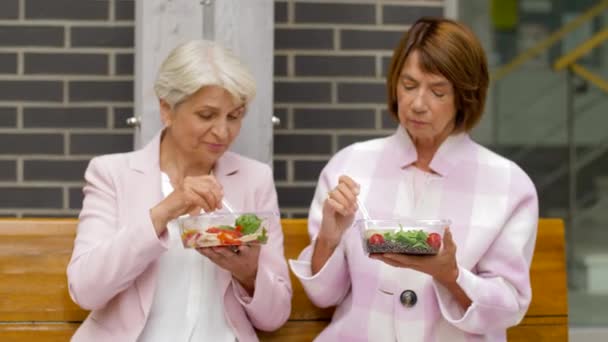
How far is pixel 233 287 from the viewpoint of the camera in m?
3.31

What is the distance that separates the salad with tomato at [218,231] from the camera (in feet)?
9.88

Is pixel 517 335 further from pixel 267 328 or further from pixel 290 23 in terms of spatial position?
pixel 290 23

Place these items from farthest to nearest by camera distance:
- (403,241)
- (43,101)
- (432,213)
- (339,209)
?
(43,101) → (432,213) → (339,209) → (403,241)

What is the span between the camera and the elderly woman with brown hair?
127 inches

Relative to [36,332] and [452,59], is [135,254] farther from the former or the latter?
[452,59]

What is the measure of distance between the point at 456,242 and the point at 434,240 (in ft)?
1.11

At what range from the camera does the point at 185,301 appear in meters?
3.28

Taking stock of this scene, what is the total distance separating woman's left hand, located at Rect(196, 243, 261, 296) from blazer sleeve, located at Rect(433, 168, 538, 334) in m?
0.48

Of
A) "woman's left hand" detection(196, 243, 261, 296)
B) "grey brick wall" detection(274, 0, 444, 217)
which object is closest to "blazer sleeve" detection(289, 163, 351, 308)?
"woman's left hand" detection(196, 243, 261, 296)

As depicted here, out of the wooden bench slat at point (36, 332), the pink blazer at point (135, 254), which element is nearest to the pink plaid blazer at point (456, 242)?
the pink blazer at point (135, 254)

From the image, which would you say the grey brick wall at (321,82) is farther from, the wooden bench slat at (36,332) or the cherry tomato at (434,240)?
the cherry tomato at (434,240)

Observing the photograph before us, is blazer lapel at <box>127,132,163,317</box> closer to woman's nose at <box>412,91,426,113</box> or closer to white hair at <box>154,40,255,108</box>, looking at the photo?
white hair at <box>154,40,255,108</box>

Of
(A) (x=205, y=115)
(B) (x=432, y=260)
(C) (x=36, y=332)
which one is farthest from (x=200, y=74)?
(C) (x=36, y=332)

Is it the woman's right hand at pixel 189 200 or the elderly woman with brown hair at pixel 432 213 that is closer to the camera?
the woman's right hand at pixel 189 200
